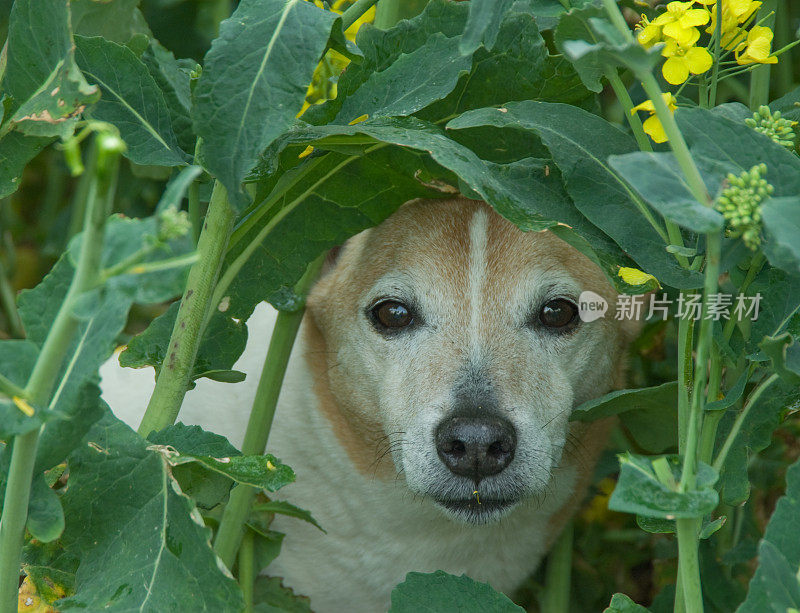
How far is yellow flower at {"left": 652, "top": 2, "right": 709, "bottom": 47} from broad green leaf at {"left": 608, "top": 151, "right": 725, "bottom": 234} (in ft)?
1.32

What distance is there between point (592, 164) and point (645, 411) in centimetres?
67

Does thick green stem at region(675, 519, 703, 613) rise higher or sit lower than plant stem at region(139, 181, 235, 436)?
lower

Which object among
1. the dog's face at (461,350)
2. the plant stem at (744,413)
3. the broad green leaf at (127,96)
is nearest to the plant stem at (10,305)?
the dog's face at (461,350)

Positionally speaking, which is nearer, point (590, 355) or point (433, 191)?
point (433, 191)

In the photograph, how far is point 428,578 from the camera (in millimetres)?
1404

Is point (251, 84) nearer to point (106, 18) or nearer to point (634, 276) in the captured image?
point (634, 276)

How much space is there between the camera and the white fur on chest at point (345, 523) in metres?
2.27

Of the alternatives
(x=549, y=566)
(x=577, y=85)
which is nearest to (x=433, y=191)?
(x=577, y=85)

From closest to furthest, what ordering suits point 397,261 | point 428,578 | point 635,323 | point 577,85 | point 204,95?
point 204,95, point 428,578, point 577,85, point 397,261, point 635,323

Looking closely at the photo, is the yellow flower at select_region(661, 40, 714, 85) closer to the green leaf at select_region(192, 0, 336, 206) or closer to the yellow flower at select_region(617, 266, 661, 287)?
the yellow flower at select_region(617, 266, 661, 287)

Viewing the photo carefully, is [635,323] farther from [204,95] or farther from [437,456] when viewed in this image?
[204,95]

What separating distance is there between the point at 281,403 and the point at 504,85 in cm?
108

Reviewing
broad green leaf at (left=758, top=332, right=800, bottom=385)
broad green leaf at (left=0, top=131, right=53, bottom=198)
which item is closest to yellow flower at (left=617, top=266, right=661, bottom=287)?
broad green leaf at (left=758, top=332, right=800, bottom=385)

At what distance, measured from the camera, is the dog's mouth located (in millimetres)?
1892
